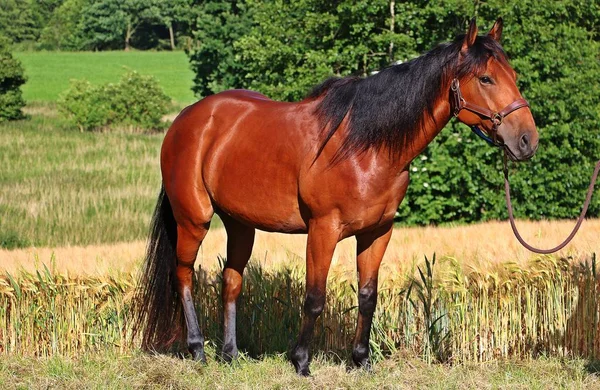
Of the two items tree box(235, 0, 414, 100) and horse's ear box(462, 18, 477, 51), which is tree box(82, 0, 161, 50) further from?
horse's ear box(462, 18, 477, 51)

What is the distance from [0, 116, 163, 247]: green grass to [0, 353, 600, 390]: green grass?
9.18 m

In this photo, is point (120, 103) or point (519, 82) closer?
point (519, 82)

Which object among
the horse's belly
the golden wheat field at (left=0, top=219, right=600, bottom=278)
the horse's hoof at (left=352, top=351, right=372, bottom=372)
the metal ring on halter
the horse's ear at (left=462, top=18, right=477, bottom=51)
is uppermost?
the horse's ear at (left=462, top=18, right=477, bottom=51)

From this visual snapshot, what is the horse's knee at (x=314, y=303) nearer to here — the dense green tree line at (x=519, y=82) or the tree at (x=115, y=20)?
the dense green tree line at (x=519, y=82)

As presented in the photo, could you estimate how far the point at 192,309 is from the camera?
285 inches

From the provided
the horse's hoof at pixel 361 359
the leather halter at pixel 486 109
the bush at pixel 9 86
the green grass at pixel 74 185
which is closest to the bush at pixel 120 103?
the green grass at pixel 74 185

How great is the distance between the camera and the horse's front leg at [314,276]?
614 cm

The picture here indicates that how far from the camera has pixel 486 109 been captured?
5742 mm

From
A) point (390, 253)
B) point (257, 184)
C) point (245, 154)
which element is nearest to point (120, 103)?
point (390, 253)

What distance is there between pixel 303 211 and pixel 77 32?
82151 mm

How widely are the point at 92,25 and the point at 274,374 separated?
8090 centimetres

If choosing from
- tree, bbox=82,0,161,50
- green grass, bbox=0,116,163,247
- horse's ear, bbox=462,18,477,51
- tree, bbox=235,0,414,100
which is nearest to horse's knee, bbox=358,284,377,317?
horse's ear, bbox=462,18,477,51

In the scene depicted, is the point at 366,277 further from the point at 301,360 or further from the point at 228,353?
the point at 228,353

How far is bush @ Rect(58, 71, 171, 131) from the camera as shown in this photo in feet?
120
